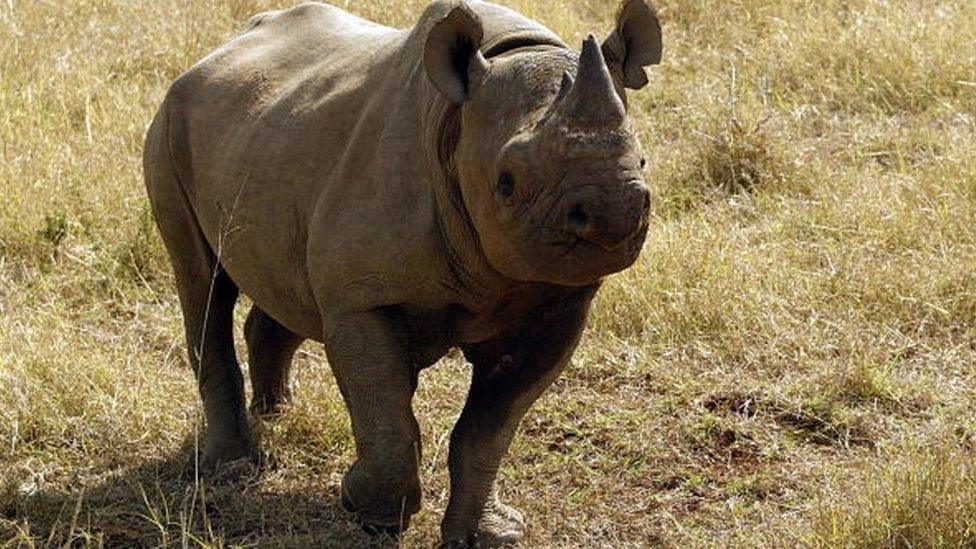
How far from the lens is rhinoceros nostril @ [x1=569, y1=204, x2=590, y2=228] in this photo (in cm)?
488

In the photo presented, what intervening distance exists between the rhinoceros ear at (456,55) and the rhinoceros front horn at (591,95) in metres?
0.51

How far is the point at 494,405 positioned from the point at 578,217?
1.23 metres

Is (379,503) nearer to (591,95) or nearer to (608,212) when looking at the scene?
(608,212)

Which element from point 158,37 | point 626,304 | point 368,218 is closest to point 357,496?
point 368,218

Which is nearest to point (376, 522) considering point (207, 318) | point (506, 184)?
point (506, 184)

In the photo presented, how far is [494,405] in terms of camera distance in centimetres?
→ 597

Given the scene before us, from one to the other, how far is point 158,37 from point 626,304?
465cm

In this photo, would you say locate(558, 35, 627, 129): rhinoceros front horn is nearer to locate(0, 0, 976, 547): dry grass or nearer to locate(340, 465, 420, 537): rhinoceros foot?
locate(340, 465, 420, 537): rhinoceros foot

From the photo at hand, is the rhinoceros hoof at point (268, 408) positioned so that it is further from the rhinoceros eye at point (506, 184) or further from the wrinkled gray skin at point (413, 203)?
the rhinoceros eye at point (506, 184)

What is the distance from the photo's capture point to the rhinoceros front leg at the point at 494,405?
19.2ft

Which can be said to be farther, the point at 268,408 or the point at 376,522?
the point at 268,408

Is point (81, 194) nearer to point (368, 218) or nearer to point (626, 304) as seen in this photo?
point (626, 304)

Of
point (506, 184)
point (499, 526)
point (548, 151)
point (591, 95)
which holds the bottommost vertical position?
point (499, 526)

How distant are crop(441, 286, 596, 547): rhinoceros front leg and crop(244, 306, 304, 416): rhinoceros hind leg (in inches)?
51.3
